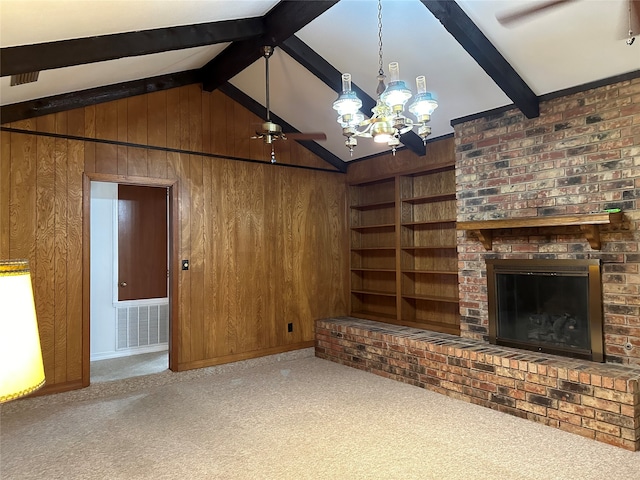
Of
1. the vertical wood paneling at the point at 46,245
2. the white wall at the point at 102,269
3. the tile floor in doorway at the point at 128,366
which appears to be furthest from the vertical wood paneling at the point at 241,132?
the tile floor in doorway at the point at 128,366

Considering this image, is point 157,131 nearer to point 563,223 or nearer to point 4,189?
point 4,189

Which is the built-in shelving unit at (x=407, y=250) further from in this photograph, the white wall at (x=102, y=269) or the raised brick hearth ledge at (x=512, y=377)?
the white wall at (x=102, y=269)

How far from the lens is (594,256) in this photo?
3.45 m

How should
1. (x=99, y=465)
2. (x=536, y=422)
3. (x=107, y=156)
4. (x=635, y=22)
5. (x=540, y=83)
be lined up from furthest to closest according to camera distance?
(x=107, y=156), (x=540, y=83), (x=536, y=422), (x=99, y=465), (x=635, y=22)

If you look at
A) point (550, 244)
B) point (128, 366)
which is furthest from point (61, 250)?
point (550, 244)

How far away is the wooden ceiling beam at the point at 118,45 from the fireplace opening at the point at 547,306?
314 cm

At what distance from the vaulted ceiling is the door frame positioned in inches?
31.0

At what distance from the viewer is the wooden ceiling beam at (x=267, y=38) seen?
330 cm

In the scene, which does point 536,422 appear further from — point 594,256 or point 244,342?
point 244,342

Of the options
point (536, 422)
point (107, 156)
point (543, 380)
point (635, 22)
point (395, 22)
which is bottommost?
point (536, 422)

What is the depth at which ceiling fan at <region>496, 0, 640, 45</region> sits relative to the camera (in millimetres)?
2051

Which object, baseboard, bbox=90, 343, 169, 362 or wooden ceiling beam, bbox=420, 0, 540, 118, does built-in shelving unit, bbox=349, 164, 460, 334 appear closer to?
wooden ceiling beam, bbox=420, 0, 540, 118

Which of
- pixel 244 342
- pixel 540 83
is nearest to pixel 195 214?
pixel 244 342

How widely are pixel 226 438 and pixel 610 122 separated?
3.83 metres
